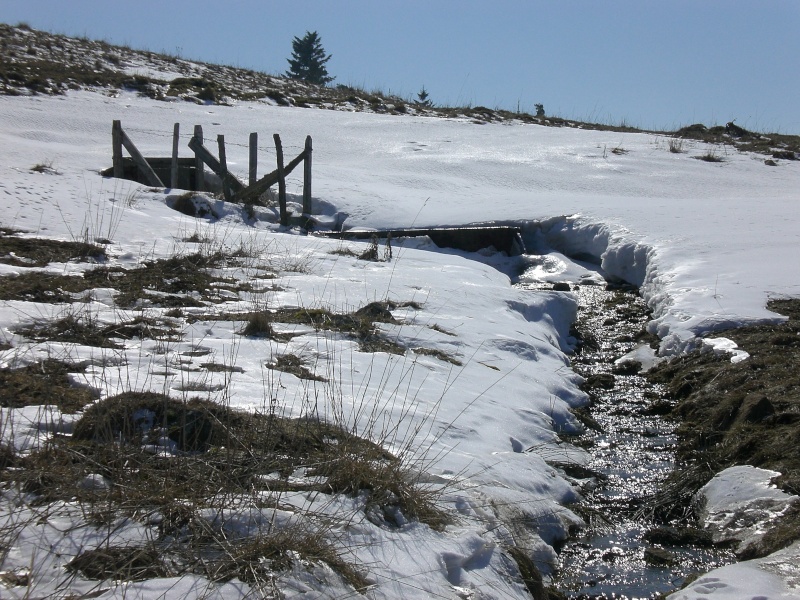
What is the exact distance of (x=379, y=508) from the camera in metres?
3.54

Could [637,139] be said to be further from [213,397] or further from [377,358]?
[213,397]

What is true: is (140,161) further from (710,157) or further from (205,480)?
(710,157)

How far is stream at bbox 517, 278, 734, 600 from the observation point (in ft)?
14.3

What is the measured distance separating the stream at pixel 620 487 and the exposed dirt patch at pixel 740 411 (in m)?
0.19

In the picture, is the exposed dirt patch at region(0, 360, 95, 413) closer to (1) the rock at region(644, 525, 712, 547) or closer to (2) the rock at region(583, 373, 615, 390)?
(1) the rock at region(644, 525, 712, 547)

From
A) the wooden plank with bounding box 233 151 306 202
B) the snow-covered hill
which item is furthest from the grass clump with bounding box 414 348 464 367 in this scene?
the wooden plank with bounding box 233 151 306 202

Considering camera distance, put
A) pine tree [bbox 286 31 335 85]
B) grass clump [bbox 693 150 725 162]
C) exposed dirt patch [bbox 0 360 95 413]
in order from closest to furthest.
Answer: exposed dirt patch [bbox 0 360 95 413]
grass clump [bbox 693 150 725 162]
pine tree [bbox 286 31 335 85]

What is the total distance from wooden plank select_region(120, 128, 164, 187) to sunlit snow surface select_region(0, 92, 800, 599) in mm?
869

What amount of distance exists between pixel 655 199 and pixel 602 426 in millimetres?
10125

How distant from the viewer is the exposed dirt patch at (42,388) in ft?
12.9

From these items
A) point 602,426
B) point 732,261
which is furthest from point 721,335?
point 732,261

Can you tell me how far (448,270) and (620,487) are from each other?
5.45 m

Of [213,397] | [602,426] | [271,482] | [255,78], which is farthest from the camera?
[255,78]

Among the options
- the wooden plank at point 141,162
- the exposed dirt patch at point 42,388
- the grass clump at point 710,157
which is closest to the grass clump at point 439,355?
the exposed dirt patch at point 42,388
